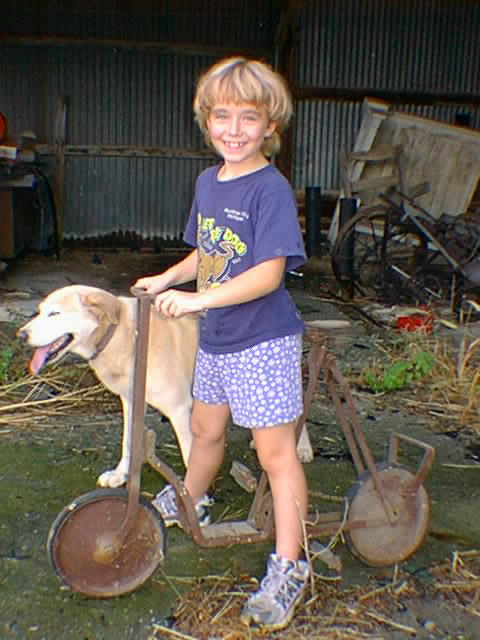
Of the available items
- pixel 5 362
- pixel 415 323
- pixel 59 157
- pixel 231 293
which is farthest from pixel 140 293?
pixel 59 157

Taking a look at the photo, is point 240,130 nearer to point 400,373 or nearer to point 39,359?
point 39,359

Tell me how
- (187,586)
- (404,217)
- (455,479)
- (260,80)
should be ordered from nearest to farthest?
(260,80), (187,586), (455,479), (404,217)

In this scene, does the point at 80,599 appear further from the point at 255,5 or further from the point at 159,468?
the point at 255,5

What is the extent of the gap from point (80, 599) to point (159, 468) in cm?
61

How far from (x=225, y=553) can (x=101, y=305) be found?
3.75 ft

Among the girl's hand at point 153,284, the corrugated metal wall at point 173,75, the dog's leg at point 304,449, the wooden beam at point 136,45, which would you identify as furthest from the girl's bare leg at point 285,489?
the wooden beam at point 136,45

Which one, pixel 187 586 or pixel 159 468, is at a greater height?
pixel 159 468

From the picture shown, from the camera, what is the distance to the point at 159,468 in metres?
2.88

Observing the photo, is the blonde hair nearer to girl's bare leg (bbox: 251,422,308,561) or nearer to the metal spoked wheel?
girl's bare leg (bbox: 251,422,308,561)

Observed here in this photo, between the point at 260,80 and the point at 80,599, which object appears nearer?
the point at 260,80

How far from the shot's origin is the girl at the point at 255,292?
277 cm

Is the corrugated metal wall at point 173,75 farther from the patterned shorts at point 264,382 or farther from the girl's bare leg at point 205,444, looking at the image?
the patterned shorts at point 264,382

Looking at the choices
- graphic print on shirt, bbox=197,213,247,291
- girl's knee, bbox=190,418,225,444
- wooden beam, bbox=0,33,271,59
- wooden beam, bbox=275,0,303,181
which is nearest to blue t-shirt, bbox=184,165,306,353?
graphic print on shirt, bbox=197,213,247,291

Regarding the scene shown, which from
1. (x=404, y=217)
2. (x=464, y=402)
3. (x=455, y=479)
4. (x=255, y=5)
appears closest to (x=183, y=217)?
(x=255, y=5)
